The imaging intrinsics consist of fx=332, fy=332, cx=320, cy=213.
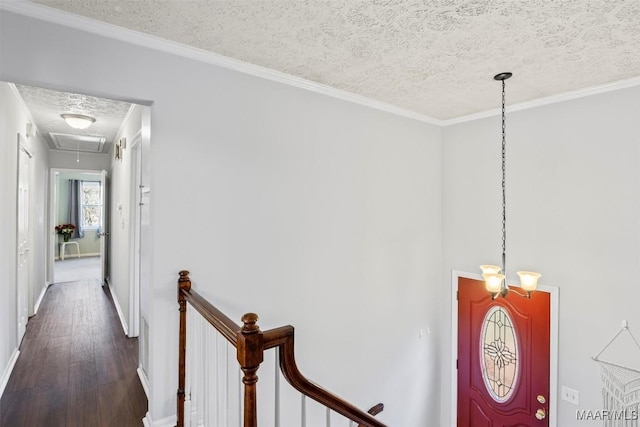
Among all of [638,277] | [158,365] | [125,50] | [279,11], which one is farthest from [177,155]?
[638,277]

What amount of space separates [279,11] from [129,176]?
2783 mm

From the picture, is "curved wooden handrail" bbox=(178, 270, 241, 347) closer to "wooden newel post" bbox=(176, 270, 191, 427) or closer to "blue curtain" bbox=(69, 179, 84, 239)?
"wooden newel post" bbox=(176, 270, 191, 427)

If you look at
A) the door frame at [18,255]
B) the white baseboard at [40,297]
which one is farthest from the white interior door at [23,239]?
the white baseboard at [40,297]

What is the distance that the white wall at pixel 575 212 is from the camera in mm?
2660

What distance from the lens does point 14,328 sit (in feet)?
A: 10.3

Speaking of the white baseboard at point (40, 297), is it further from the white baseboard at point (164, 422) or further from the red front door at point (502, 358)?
the red front door at point (502, 358)

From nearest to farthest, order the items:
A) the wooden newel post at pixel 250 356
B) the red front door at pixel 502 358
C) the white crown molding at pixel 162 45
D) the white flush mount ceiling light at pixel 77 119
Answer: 1. the wooden newel post at pixel 250 356
2. the white crown molding at pixel 162 45
3. the red front door at pixel 502 358
4. the white flush mount ceiling light at pixel 77 119

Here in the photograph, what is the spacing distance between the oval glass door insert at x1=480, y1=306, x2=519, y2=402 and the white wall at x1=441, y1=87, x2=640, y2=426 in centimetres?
42

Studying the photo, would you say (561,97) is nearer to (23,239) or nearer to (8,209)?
(8,209)

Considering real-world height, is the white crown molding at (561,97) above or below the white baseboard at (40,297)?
above

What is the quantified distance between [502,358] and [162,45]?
4063mm

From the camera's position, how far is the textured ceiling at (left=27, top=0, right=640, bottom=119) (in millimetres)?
1727

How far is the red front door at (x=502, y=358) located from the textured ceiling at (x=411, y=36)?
206cm

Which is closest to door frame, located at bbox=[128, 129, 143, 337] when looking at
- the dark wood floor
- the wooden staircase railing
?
the dark wood floor
